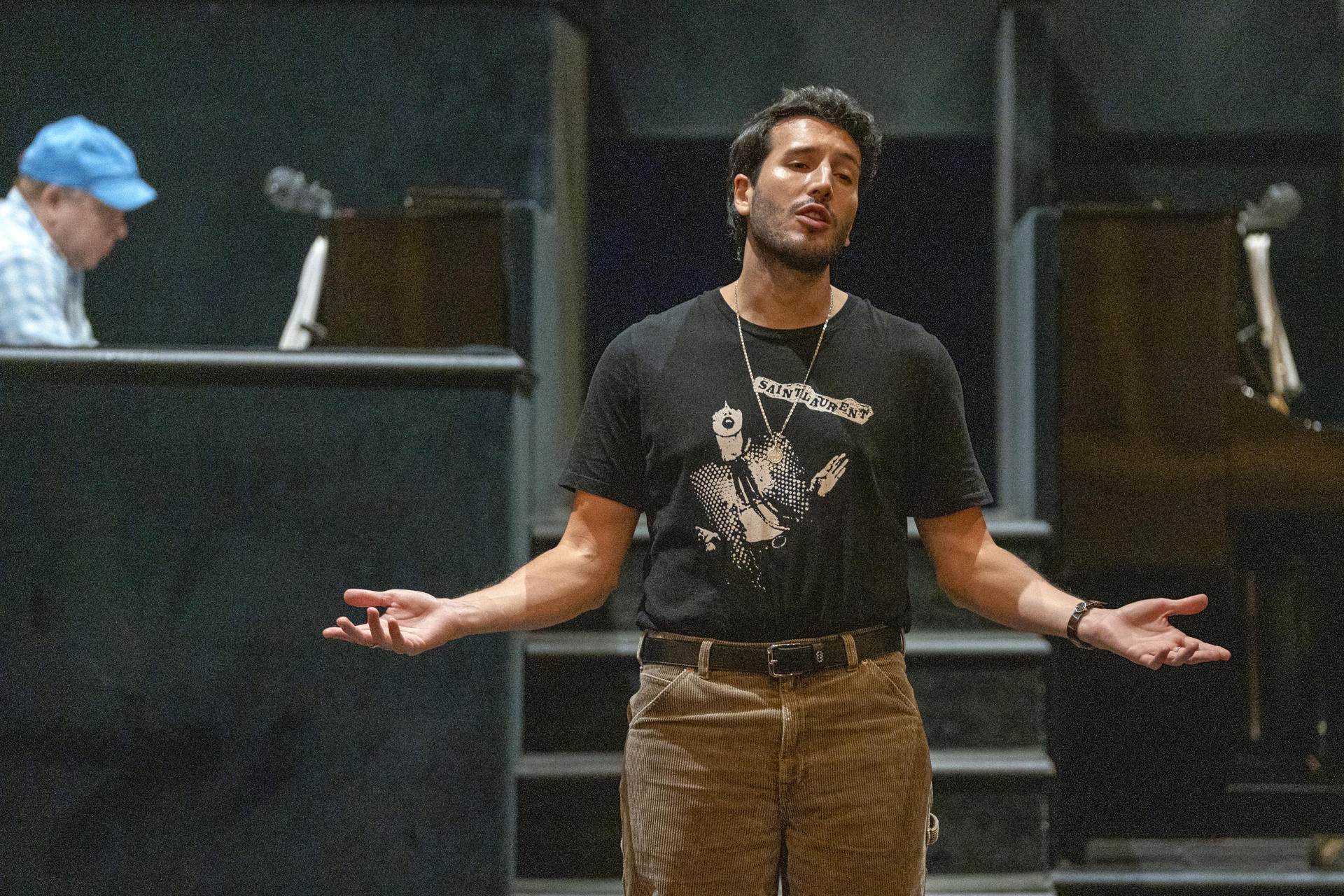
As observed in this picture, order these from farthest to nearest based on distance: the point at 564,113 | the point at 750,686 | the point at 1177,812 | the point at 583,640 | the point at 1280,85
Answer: the point at 1280,85
the point at 564,113
the point at 1177,812
the point at 583,640
the point at 750,686

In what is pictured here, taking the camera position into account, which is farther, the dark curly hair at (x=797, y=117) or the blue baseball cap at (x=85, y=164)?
the blue baseball cap at (x=85, y=164)

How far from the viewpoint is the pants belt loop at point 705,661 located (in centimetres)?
165

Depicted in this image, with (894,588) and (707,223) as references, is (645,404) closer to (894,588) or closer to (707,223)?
(894,588)

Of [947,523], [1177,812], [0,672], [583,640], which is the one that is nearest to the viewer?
[947,523]

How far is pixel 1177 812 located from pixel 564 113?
3342mm

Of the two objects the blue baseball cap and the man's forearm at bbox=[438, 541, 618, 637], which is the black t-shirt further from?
the blue baseball cap

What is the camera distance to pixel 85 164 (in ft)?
11.7

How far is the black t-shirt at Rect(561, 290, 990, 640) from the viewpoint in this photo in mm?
1649

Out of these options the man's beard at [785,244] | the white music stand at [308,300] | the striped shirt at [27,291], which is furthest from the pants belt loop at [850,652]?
the white music stand at [308,300]

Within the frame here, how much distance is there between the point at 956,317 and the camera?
5.04 m

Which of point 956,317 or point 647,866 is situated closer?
point 647,866

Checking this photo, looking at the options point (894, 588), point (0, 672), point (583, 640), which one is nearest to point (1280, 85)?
point (583, 640)

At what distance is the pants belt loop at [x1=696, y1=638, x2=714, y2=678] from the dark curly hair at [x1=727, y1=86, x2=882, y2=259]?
667 mm

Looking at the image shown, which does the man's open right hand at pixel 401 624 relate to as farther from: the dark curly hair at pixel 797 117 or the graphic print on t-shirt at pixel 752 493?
the dark curly hair at pixel 797 117
